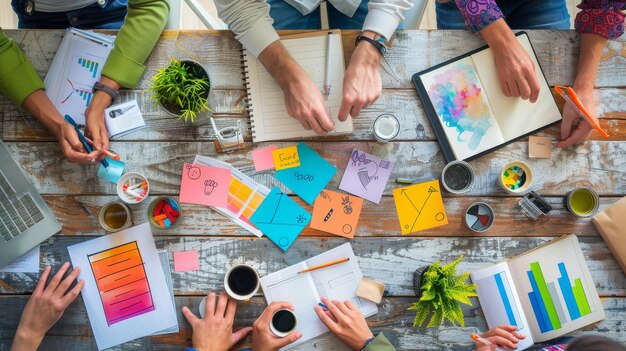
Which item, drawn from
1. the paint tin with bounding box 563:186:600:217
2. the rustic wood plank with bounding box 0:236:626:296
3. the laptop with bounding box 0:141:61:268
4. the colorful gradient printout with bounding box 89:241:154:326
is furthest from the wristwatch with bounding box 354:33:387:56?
the laptop with bounding box 0:141:61:268

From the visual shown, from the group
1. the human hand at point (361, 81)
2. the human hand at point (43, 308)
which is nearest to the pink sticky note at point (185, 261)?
the human hand at point (43, 308)

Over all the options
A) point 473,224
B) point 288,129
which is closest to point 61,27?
point 288,129

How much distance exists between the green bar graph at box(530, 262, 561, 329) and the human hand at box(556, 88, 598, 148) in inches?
15.4

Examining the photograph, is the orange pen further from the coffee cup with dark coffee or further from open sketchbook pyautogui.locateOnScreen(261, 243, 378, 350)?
the coffee cup with dark coffee

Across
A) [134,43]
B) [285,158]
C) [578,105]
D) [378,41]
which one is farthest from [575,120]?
[134,43]

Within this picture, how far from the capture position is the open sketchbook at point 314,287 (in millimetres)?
1316

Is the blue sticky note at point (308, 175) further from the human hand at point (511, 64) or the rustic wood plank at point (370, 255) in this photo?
the human hand at point (511, 64)

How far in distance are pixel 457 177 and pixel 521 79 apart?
1.16 feet

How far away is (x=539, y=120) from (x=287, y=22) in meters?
0.93

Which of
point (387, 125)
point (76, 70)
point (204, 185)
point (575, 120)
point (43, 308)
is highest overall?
point (575, 120)

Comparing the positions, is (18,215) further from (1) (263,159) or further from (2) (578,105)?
(2) (578,105)

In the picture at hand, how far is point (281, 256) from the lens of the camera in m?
1.33

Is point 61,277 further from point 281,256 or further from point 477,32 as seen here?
→ point 477,32

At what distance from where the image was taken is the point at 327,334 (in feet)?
4.35
